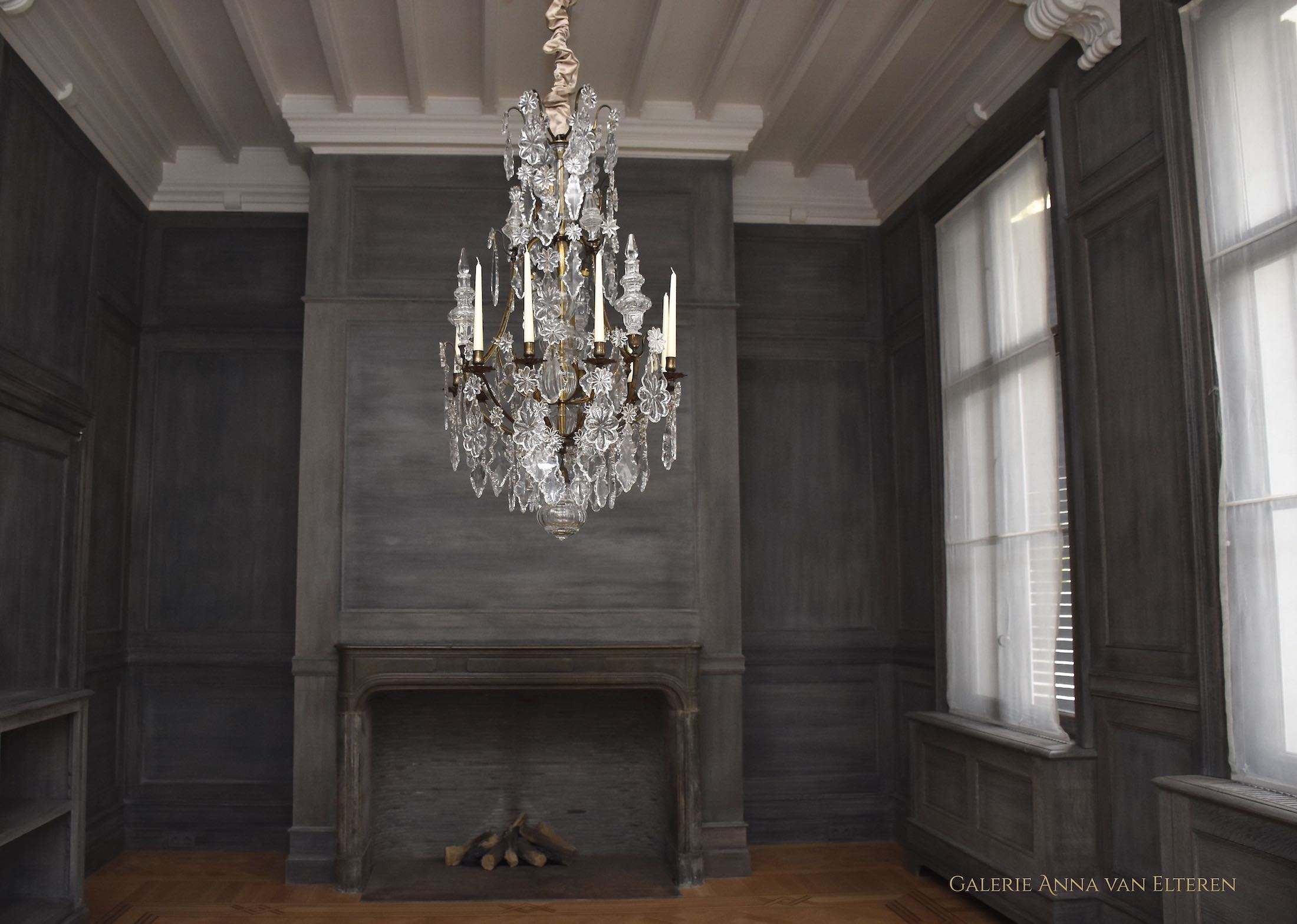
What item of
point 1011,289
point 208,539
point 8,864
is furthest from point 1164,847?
point 208,539

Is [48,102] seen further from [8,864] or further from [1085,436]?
[1085,436]

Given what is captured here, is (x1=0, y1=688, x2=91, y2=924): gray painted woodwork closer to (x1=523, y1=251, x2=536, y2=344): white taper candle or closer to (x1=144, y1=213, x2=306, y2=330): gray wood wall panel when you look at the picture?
(x1=144, y1=213, x2=306, y2=330): gray wood wall panel

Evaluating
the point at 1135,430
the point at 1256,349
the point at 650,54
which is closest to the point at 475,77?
the point at 650,54

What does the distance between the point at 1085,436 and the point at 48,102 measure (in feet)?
14.1

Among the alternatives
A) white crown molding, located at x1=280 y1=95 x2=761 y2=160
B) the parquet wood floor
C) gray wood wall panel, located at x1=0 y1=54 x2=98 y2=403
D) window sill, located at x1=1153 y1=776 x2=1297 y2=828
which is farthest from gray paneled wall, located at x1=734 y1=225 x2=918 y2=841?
gray wood wall panel, located at x1=0 y1=54 x2=98 y2=403

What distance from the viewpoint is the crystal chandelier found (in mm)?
2680

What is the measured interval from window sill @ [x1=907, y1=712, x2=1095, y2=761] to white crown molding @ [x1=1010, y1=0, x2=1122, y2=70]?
2429mm

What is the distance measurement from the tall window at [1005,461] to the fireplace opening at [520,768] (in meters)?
1.55

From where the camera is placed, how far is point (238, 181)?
5.62m

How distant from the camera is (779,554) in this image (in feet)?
18.6

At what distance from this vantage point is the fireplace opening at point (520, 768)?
5082mm

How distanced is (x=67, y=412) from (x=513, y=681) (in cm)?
227

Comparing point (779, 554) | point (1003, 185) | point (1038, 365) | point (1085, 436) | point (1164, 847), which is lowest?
point (1164, 847)

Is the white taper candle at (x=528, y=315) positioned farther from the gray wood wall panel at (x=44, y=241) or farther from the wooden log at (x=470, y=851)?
the wooden log at (x=470, y=851)
